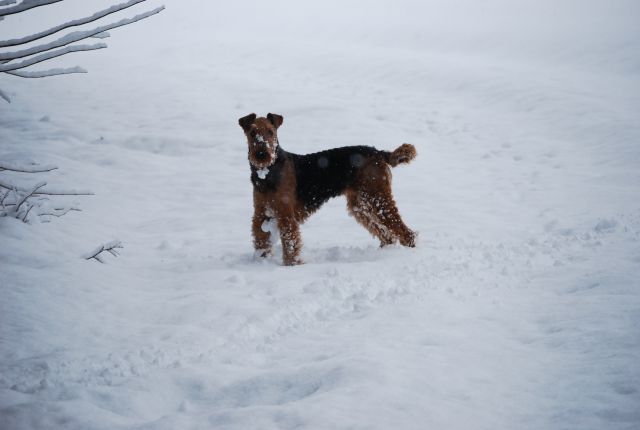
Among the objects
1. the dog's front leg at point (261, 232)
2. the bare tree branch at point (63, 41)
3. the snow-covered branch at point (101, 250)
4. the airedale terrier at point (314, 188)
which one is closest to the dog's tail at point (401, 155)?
the airedale terrier at point (314, 188)

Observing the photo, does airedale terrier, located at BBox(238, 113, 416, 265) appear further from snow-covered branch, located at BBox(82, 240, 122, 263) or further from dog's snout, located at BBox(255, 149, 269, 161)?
snow-covered branch, located at BBox(82, 240, 122, 263)

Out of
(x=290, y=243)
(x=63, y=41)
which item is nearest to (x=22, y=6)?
(x=63, y=41)

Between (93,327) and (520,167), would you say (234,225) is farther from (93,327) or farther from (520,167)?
(520,167)

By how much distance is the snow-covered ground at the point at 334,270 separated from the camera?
2.17 m

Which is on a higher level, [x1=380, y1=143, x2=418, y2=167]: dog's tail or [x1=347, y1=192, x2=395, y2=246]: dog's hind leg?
[x1=380, y1=143, x2=418, y2=167]: dog's tail

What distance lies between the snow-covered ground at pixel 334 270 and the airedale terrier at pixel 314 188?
315mm

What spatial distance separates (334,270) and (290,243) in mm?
670

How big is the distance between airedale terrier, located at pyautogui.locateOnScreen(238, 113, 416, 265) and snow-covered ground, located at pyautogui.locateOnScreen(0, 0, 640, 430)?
32 cm

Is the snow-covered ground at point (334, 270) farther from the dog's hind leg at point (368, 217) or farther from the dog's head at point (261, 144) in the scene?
the dog's head at point (261, 144)

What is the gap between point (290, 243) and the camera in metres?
4.41

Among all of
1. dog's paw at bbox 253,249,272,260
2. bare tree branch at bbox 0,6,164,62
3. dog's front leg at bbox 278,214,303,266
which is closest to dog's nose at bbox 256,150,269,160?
dog's front leg at bbox 278,214,303,266

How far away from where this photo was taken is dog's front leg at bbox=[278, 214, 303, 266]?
4414 millimetres

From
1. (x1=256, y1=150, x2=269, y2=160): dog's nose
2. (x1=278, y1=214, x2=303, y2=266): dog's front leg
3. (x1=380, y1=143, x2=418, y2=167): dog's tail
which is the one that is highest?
(x1=256, y1=150, x2=269, y2=160): dog's nose

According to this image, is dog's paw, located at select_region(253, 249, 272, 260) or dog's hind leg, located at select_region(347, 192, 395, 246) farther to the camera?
dog's hind leg, located at select_region(347, 192, 395, 246)
